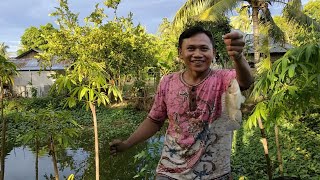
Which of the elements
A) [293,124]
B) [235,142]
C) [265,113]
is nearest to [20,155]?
[235,142]

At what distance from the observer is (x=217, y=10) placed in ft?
38.5

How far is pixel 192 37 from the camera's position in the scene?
1.70 m

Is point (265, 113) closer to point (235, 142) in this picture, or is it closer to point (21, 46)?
point (235, 142)

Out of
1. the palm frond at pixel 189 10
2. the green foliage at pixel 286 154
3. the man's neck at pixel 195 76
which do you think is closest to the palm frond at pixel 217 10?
the palm frond at pixel 189 10

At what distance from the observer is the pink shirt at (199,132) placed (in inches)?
65.2

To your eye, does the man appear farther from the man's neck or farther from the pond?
the pond

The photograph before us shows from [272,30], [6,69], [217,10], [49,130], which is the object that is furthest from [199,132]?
[272,30]

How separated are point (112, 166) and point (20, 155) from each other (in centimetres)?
295

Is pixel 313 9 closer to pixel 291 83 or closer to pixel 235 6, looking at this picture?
pixel 235 6

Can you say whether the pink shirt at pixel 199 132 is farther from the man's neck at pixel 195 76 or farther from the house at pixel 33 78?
the house at pixel 33 78

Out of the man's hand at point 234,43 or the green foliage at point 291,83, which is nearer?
the man's hand at point 234,43

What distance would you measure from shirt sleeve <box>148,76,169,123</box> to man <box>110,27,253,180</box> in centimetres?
10

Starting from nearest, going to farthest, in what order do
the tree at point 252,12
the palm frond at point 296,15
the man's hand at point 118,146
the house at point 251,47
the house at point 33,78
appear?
the man's hand at point 118,146, the house at point 251,47, the tree at point 252,12, the palm frond at point 296,15, the house at point 33,78

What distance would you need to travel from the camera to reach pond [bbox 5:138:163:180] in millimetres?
6781
